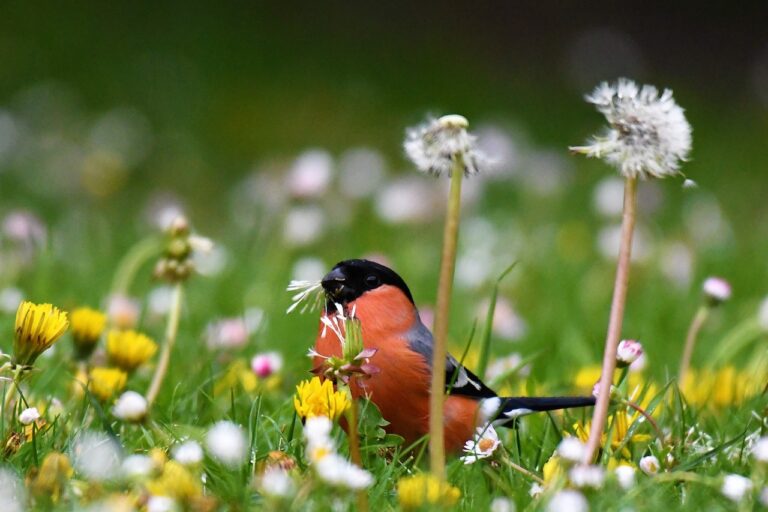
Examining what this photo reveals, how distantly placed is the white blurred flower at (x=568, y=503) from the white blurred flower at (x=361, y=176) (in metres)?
4.65

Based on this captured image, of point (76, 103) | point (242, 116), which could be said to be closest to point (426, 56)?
point (242, 116)

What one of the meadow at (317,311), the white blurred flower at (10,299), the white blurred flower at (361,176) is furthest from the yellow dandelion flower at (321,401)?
the white blurred flower at (361,176)

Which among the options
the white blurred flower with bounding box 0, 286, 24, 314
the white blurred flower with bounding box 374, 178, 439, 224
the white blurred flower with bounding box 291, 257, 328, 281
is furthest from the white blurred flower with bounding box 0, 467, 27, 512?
the white blurred flower with bounding box 374, 178, 439, 224

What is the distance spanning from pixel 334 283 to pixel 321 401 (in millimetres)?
427

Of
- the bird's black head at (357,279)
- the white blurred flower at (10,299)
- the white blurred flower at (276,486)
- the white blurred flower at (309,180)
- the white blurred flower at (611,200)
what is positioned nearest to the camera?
the white blurred flower at (276,486)

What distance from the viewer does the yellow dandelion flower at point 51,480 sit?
1900mm

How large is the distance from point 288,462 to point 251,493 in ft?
0.25

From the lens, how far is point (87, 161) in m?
6.68

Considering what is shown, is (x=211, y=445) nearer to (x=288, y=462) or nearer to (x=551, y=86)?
(x=288, y=462)

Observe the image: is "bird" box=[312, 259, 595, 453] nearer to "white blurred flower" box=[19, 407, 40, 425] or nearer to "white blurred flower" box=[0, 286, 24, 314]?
"white blurred flower" box=[19, 407, 40, 425]

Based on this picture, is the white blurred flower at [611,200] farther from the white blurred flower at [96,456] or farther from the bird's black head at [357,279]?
the white blurred flower at [96,456]

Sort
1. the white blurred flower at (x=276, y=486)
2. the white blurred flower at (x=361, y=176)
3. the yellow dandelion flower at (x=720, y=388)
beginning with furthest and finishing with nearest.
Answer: the white blurred flower at (x=361, y=176)
the yellow dandelion flower at (x=720, y=388)
the white blurred flower at (x=276, y=486)

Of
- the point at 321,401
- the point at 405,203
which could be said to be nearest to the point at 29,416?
the point at 321,401

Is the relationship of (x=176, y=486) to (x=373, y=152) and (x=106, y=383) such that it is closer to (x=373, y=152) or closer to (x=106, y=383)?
(x=106, y=383)
